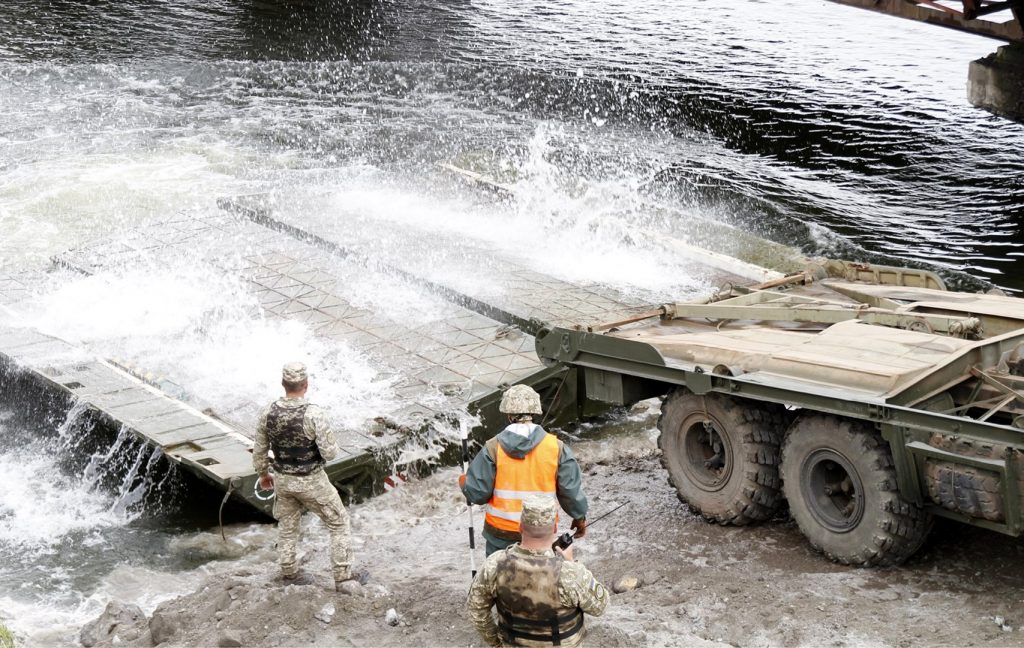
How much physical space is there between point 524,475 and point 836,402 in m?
2.34

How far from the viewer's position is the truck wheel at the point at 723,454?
8820 millimetres

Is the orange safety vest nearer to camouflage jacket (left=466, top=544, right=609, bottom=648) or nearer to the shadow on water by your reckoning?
camouflage jacket (left=466, top=544, right=609, bottom=648)

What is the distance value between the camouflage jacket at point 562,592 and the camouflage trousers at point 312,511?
7.39 feet

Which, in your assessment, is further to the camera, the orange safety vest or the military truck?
the military truck

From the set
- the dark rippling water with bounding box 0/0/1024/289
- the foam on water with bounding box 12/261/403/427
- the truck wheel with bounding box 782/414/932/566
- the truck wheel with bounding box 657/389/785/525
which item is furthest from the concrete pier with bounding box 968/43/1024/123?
the truck wheel with bounding box 782/414/932/566

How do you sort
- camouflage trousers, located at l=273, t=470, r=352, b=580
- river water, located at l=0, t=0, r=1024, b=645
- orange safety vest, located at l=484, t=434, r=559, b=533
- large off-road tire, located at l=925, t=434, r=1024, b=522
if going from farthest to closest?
river water, located at l=0, t=0, r=1024, b=645, camouflage trousers, located at l=273, t=470, r=352, b=580, large off-road tire, located at l=925, t=434, r=1024, b=522, orange safety vest, located at l=484, t=434, r=559, b=533

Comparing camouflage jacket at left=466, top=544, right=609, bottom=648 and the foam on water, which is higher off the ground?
camouflage jacket at left=466, top=544, right=609, bottom=648

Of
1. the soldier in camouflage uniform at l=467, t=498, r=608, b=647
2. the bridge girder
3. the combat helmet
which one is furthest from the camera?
the bridge girder

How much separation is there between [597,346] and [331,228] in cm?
697

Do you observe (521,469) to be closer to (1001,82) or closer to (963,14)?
(963,14)

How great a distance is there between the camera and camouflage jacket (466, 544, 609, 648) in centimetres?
551

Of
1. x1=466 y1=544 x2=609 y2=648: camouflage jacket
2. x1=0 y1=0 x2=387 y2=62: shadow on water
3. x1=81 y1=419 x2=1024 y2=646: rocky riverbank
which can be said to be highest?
x1=0 y1=0 x2=387 y2=62: shadow on water

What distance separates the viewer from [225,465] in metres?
9.91

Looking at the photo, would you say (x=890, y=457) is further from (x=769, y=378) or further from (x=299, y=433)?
(x=299, y=433)
